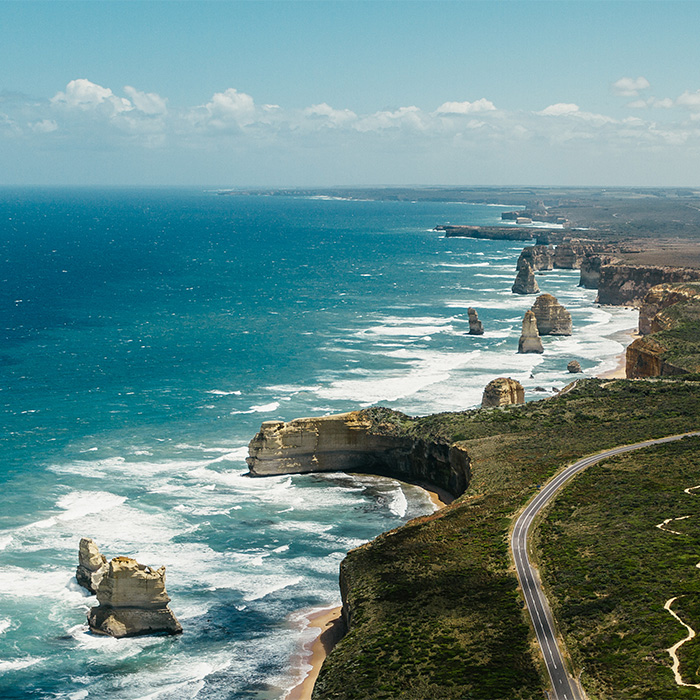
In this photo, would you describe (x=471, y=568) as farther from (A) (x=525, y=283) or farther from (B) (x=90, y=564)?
(A) (x=525, y=283)

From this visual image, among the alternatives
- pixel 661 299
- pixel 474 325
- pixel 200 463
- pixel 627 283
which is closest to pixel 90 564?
pixel 200 463

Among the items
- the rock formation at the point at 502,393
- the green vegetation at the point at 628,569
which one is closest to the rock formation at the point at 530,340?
the rock formation at the point at 502,393

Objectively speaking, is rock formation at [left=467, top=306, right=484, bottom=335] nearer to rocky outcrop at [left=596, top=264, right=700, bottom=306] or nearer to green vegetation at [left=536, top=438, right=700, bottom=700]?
rocky outcrop at [left=596, top=264, right=700, bottom=306]

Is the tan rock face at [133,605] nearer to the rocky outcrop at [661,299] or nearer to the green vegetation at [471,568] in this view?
the green vegetation at [471,568]

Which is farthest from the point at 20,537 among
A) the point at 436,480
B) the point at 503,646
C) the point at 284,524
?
the point at 503,646

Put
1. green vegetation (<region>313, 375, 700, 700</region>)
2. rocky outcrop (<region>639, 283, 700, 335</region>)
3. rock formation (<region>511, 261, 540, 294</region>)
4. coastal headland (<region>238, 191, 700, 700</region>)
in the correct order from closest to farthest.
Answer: coastal headland (<region>238, 191, 700, 700</region>), green vegetation (<region>313, 375, 700, 700</region>), rocky outcrop (<region>639, 283, 700, 335</region>), rock formation (<region>511, 261, 540, 294</region>)

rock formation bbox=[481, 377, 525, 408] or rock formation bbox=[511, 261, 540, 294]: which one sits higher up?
rock formation bbox=[511, 261, 540, 294]

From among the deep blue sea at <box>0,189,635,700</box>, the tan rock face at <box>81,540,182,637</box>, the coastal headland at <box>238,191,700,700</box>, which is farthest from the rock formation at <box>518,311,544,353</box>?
the tan rock face at <box>81,540,182,637</box>
